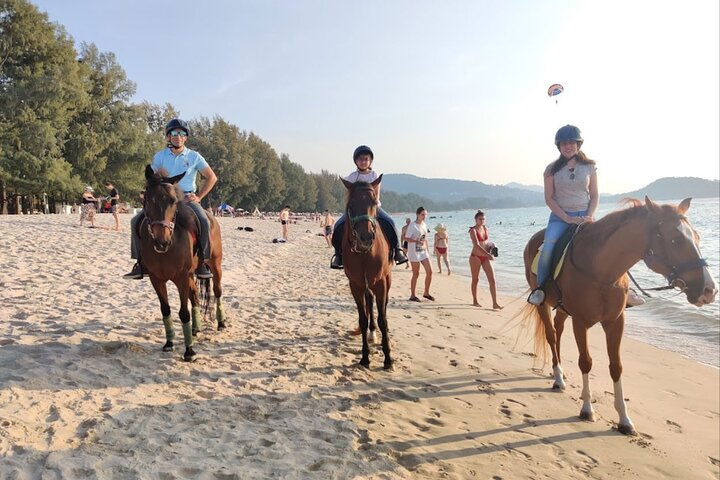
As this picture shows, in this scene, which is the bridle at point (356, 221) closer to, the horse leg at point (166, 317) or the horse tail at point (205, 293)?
the horse leg at point (166, 317)

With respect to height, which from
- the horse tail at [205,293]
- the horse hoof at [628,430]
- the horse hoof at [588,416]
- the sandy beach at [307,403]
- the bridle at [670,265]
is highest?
the bridle at [670,265]

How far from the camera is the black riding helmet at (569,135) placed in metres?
5.19

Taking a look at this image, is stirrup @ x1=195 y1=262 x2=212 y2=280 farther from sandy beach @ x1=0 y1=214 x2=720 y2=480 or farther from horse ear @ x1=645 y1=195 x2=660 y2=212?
horse ear @ x1=645 y1=195 x2=660 y2=212

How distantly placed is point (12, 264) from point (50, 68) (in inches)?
1062

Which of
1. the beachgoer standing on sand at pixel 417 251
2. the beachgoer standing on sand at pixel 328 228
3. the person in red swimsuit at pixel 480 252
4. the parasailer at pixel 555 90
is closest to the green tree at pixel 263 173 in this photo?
the beachgoer standing on sand at pixel 328 228

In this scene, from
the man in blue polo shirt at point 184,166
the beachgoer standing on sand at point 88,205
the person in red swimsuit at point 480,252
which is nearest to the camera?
the man in blue polo shirt at point 184,166

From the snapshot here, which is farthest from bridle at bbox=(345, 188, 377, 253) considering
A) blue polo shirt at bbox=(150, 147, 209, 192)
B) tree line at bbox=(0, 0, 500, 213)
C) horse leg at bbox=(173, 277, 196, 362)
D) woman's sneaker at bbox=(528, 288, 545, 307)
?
tree line at bbox=(0, 0, 500, 213)

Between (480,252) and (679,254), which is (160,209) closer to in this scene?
(679,254)

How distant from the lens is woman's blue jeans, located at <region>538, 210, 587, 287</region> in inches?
203

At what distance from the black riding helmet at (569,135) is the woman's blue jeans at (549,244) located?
2.96ft

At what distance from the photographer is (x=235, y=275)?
42.3 feet

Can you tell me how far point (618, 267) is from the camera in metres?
4.32

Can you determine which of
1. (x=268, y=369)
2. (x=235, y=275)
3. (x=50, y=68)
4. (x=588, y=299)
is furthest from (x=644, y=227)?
(x=50, y=68)

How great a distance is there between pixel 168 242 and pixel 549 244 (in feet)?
15.4
